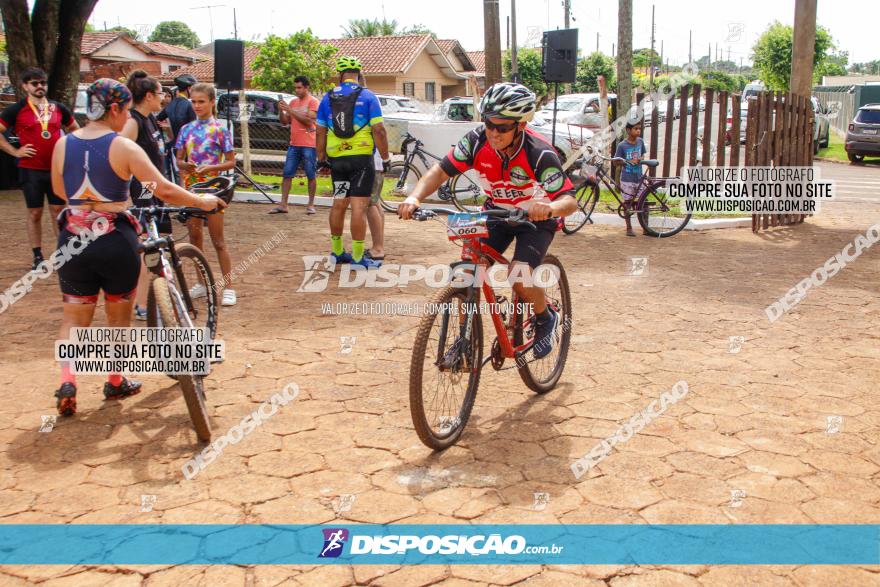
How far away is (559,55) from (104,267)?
9.99 metres

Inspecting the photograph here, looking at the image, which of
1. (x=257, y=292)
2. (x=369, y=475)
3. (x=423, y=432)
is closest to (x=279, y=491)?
(x=369, y=475)

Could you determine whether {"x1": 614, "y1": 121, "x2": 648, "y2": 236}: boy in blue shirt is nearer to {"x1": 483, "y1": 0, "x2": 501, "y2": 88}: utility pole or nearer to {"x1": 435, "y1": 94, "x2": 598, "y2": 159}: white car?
{"x1": 435, "y1": 94, "x2": 598, "y2": 159}: white car

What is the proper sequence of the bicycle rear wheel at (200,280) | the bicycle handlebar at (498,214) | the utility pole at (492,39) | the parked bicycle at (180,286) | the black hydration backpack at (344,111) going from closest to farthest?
the bicycle handlebar at (498,214) < the parked bicycle at (180,286) < the bicycle rear wheel at (200,280) < the black hydration backpack at (344,111) < the utility pole at (492,39)

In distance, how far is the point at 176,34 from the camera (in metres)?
118

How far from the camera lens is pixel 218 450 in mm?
4223

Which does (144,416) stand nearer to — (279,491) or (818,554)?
(279,491)

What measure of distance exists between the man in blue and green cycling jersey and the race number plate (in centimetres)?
398

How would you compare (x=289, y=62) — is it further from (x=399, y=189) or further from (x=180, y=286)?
(x=180, y=286)

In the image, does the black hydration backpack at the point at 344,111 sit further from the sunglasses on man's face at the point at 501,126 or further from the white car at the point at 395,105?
the white car at the point at 395,105

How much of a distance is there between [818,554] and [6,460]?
398cm

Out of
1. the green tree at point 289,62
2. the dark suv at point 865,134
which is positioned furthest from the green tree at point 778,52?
the green tree at point 289,62

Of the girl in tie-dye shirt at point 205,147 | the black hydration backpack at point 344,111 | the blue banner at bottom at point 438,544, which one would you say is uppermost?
the black hydration backpack at point 344,111

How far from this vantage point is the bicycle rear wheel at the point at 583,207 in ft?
36.9

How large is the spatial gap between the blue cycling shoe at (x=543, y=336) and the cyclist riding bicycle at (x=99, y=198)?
2.12 meters
